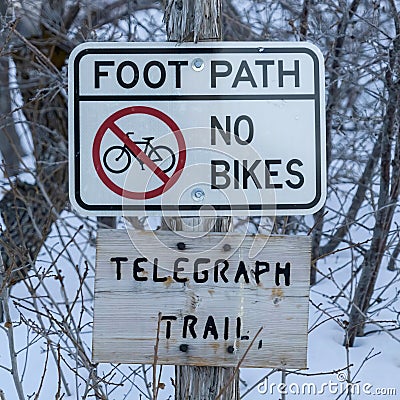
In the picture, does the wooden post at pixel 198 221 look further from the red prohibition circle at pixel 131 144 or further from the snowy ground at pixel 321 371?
the snowy ground at pixel 321 371

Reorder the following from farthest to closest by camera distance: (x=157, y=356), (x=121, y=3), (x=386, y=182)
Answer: (x=121, y=3), (x=386, y=182), (x=157, y=356)

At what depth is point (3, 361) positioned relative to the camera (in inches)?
157

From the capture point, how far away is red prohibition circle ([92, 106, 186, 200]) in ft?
5.14

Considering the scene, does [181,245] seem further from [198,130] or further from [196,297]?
[198,130]

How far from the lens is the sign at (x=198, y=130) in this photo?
157 centimetres

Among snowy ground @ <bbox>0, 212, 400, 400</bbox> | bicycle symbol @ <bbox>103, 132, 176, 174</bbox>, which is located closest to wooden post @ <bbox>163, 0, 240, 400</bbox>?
bicycle symbol @ <bbox>103, 132, 176, 174</bbox>

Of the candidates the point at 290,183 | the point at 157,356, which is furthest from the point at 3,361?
the point at 290,183

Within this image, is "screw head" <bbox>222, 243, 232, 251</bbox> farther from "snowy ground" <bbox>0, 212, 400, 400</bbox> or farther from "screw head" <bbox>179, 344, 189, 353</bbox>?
"snowy ground" <bbox>0, 212, 400, 400</bbox>

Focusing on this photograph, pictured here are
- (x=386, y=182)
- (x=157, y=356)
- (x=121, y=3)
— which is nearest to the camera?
(x=157, y=356)

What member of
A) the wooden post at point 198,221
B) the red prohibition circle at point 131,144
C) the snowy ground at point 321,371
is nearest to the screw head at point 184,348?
the wooden post at point 198,221

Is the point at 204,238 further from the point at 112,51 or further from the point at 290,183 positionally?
the point at 112,51

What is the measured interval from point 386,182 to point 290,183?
8.36 feet

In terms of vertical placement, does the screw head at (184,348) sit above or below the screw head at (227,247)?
below

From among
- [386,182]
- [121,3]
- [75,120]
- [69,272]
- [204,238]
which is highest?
[121,3]
